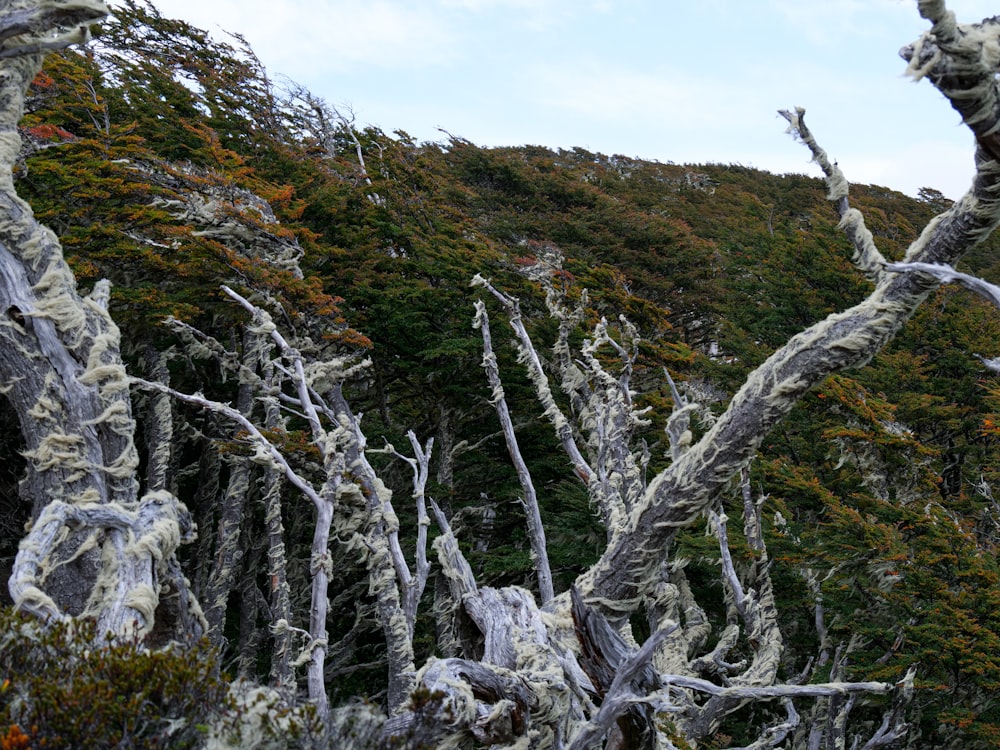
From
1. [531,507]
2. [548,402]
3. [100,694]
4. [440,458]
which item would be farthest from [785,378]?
[440,458]

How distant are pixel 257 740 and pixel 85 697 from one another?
450 mm

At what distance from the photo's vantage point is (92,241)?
7.52m

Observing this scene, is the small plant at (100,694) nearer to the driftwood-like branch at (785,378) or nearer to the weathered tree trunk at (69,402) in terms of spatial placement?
the weathered tree trunk at (69,402)

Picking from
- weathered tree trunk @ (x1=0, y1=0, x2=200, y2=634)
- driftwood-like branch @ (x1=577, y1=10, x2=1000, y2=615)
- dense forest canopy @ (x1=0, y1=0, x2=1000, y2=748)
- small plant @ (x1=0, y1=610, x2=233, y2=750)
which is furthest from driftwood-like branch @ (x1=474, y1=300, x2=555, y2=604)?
small plant @ (x1=0, y1=610, x2=233, y2=750)

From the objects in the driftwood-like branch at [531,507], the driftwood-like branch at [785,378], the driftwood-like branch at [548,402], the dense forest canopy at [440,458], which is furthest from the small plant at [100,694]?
the driftwood-like branch at [548,402]

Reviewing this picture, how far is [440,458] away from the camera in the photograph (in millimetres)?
9797

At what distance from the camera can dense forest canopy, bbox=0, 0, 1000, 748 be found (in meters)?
2.75

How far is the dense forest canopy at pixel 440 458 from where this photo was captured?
2750mm

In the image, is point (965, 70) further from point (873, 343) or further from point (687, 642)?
point (687, 642)

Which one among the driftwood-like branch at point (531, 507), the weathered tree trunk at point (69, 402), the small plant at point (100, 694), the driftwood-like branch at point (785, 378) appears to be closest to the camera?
the small plant at point (100, 694)

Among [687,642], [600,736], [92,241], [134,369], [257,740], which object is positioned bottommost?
[687,642]

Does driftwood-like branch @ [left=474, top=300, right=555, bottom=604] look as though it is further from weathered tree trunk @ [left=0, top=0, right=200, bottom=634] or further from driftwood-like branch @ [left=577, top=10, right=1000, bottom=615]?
weathered tree trunk @ [left=0, top=0, right=200, bottom=634]

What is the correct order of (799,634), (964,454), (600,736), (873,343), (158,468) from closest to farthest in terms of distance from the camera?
(600,736) → (873,343) → (158,468) → (799,634) → (964,454)

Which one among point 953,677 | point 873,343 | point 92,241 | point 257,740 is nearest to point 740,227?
point 953,677
